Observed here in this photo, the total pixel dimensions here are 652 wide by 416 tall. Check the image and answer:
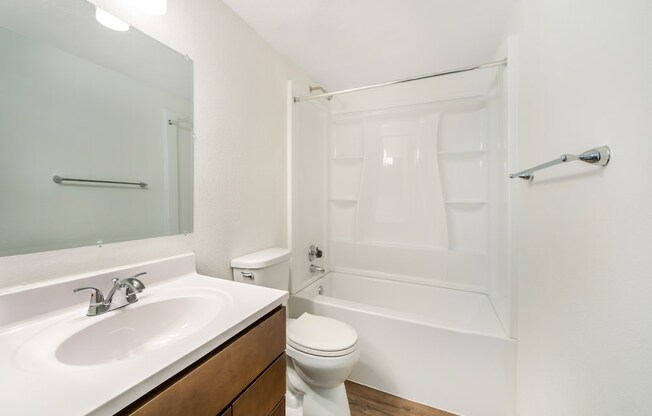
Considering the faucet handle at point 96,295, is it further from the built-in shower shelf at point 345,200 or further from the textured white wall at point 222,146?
the built-in shower shelf at point 345,200

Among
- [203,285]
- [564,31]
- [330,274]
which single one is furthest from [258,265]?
[564,31]

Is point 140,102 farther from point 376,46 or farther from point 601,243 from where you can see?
point 601,243

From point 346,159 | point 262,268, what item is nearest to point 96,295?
point 262,268

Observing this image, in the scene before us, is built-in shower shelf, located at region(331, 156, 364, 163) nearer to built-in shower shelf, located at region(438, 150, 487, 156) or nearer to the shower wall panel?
the shower wall panel

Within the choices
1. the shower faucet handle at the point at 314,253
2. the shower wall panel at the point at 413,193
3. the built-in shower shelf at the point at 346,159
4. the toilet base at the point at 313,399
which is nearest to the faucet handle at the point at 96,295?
the toilet base at the point at 313,399

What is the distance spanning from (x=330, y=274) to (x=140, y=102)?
1.97 metres

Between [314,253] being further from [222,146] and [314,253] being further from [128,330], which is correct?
[128,330]

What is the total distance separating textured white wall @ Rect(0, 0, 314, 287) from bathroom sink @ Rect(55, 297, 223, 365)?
0.22 meters

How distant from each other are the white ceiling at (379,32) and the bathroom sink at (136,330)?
1505mm

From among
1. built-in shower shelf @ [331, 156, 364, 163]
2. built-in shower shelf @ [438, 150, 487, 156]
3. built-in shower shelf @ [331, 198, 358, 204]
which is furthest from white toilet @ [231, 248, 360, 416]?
built-in shower shelf @ [438, 150, 487, 156]

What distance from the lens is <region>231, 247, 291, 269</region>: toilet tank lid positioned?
51.4 inches

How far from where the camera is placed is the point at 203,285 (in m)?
0.95

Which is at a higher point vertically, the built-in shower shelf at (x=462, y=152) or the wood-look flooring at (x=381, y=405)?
the built-in shower shelf at (x=462, y=152)

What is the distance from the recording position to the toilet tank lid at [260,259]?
51.4 inches
